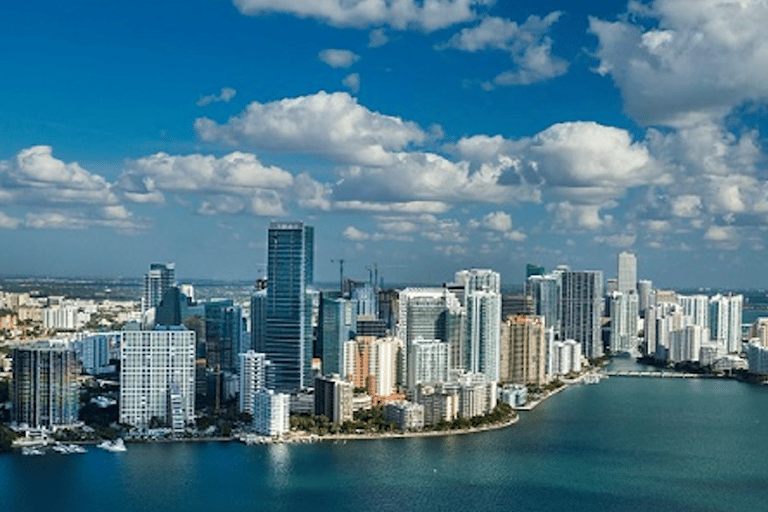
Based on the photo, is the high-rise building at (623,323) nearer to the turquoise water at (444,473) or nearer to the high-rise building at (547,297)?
the high-rise building at (547,297)

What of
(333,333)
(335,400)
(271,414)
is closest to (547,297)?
(333,333)

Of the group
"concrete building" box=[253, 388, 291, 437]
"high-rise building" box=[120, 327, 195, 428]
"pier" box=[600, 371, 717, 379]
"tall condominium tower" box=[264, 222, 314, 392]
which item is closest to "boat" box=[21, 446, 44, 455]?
"high-rise building" box=[120, 327, 195, 428]

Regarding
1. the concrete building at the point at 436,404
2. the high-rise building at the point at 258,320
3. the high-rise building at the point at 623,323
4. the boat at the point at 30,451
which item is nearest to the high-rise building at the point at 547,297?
the high-rise building at the point at 623,323

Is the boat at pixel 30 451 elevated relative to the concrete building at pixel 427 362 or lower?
lower

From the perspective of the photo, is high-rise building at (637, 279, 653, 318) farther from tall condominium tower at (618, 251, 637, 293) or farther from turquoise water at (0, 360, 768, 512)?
turquoise water at (0, 360, 768, 512)

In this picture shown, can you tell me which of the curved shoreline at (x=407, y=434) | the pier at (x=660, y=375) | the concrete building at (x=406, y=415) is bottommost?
the pier at (x=660, y=375)

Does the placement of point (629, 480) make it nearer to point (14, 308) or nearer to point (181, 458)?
point (181, 458)

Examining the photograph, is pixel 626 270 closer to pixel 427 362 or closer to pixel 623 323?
pixel 623 323
